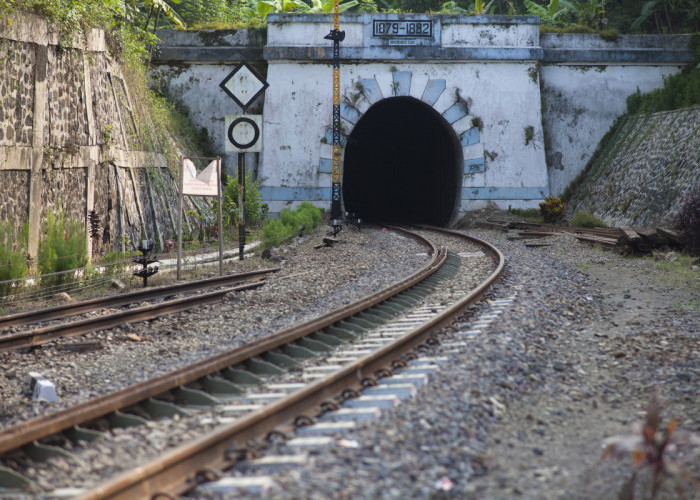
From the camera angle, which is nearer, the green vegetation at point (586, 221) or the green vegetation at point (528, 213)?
the green vegetation at point (586, 221)

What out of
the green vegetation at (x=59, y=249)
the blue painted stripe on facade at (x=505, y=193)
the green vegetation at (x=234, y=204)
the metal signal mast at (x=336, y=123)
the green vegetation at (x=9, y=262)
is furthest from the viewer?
the blue painted stripe on facade at (x=505, y=193)

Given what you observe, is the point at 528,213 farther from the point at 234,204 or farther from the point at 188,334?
the point at 188,334

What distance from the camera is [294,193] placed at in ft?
75.9

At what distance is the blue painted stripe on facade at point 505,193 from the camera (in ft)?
76.9

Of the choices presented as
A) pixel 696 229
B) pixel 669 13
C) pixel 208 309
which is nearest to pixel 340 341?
pixel 208 309

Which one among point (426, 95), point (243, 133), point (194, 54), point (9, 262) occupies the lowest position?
point (9, 262)

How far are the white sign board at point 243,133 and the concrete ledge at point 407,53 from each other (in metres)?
10.1

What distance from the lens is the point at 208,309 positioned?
362 inches

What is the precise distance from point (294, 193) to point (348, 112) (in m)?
3.15

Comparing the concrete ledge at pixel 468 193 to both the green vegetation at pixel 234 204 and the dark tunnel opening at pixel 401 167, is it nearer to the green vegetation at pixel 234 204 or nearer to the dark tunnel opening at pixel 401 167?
the dark tunnel opening at pixel 401 167

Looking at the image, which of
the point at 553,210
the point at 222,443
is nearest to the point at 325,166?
the point at 553,210

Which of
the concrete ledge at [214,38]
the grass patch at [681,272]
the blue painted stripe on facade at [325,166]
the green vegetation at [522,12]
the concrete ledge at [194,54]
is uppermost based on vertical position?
the green vegetation at [522,12]

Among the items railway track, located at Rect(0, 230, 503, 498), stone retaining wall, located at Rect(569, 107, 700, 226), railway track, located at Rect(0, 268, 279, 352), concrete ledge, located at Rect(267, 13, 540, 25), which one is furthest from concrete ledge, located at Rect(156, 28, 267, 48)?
railway track, located at Rect(0, 230, 503, 498)

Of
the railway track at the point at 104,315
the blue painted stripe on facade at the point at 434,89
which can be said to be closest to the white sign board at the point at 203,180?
the railway track at the point at 104,315
